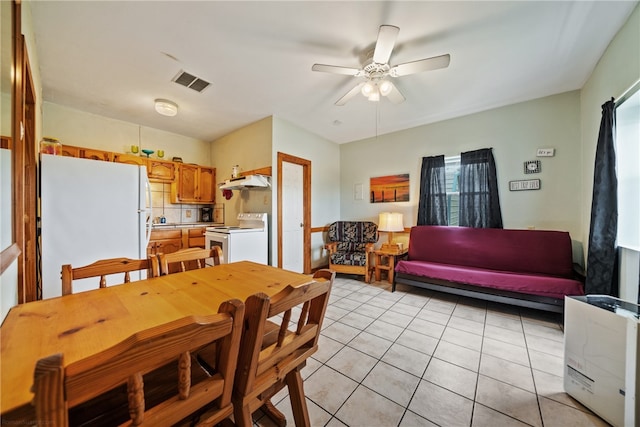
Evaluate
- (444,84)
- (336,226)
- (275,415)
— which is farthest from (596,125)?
(275,415)

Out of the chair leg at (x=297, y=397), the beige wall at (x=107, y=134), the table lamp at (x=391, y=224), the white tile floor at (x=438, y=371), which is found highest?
the beige wall at (x=107, y=134)

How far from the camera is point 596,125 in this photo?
2.32 meters

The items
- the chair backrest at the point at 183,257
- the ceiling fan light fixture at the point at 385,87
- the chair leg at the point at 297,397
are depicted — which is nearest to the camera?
the chair leg at the point at 297,397

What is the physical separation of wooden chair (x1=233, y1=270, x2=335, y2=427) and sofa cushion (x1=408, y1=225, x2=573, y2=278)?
9.63 feet

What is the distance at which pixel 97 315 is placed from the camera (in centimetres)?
87

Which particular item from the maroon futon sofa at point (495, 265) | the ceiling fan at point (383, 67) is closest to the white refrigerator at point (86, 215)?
the ceiling fan at point (383, 67)

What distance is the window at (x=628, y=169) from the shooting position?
183 cm

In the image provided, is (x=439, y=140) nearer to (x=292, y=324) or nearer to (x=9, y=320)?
(x=292, y=324)

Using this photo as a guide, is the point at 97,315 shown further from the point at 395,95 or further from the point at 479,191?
the point at 479,191

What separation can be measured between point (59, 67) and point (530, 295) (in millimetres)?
5453

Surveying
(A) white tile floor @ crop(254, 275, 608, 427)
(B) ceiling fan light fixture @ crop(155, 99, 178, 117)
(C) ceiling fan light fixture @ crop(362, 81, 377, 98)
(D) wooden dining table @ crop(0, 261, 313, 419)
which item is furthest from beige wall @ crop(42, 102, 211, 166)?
(A) white tile floor @ crop(254, 275, 608, 427)

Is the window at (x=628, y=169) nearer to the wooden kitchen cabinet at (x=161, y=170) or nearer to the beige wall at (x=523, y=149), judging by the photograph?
the beige wall at (x=523, y=149)

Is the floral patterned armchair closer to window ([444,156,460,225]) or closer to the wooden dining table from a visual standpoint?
window ([444,156,460,225])

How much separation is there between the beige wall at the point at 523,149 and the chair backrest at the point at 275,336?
341cm
